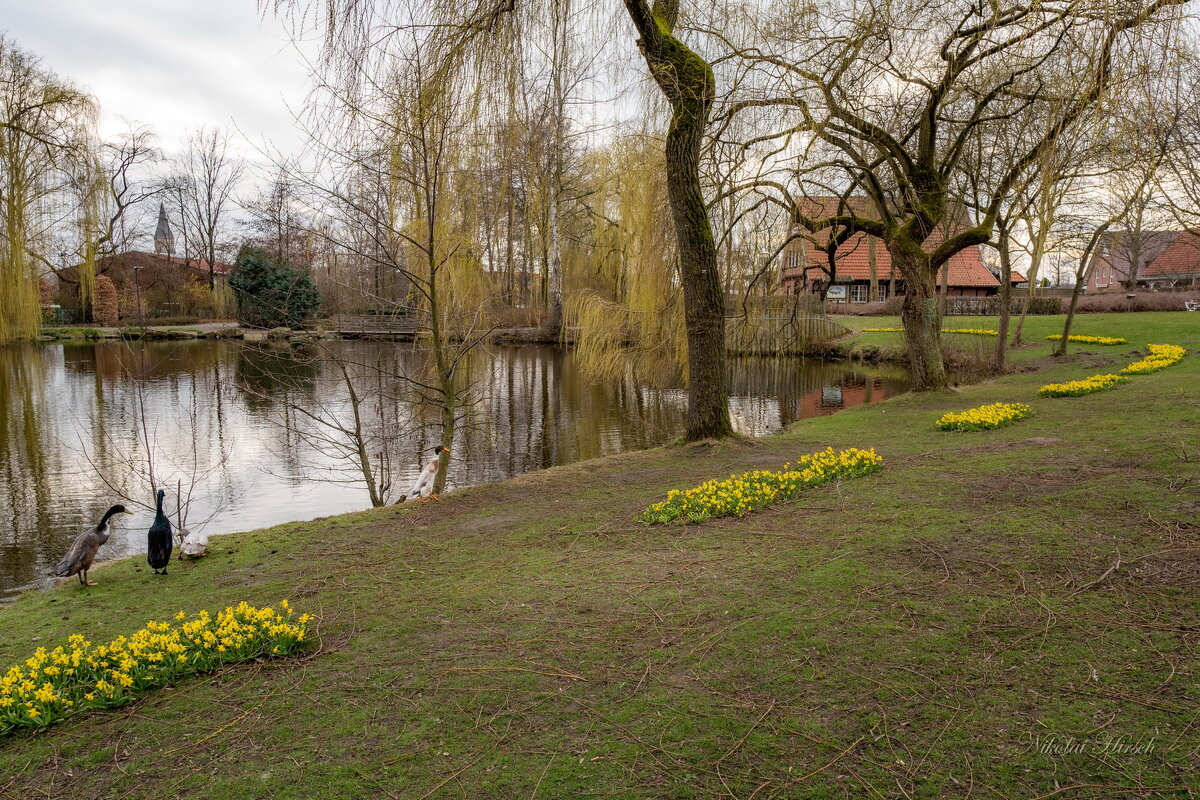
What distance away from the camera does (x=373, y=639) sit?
13.3ft

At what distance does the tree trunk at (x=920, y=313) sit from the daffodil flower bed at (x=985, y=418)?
397 cm

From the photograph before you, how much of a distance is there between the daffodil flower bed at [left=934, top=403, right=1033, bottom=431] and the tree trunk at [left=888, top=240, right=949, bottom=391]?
13.0 ft

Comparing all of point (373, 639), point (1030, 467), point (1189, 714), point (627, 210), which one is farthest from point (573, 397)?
point (1189, 714)

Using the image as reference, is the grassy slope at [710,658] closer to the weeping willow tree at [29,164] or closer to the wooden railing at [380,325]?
the wooden railing at [380,325]

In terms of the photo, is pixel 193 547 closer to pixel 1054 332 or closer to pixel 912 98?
pixel 912 98

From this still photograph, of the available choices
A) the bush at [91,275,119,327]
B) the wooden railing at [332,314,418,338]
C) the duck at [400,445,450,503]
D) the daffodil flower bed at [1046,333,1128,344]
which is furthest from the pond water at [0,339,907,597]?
the bush at [91,275,119,327]

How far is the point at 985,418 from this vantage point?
9.60m

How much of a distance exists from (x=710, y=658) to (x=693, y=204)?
686 cm

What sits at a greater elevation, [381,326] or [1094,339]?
[381,326]

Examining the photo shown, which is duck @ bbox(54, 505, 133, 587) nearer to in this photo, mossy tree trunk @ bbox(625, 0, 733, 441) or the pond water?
the pond water

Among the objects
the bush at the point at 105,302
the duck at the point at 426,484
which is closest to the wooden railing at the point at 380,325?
the duck at the point at 426,484

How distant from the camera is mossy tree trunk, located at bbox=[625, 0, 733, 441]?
865 centimetres

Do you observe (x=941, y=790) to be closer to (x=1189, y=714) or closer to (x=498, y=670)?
(x=1189, y=714)

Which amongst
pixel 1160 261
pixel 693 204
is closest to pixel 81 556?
pixel 693 204
